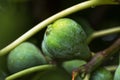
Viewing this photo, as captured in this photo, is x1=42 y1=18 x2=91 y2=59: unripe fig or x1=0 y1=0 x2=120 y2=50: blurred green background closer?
x1=42 y1=18 x2=91 y2=59: unripe fig

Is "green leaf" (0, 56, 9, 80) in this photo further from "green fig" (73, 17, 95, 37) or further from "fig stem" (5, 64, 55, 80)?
"green fig" (73, 17, 95, 37)

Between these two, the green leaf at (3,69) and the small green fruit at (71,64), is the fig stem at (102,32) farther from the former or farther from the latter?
the green leaf at (3,69)

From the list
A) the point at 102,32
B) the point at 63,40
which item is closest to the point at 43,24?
the point at 63,40

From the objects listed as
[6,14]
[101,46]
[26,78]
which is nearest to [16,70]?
[26,78]

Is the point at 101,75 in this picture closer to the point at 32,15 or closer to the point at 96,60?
the point at 96,60

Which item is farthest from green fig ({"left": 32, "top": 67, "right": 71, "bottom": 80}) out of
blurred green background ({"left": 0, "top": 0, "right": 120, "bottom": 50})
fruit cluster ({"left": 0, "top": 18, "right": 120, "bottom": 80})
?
blurred green background ({"left": 0, "top": 0, "right": 120, "bottom": 50})

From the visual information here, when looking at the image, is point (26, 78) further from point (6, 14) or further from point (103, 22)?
point (103, 22)
